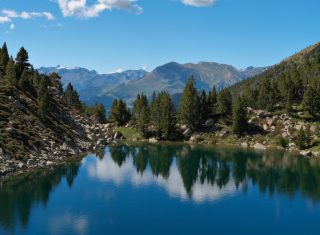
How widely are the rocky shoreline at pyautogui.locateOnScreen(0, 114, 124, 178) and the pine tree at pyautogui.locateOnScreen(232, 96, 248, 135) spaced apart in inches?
2020

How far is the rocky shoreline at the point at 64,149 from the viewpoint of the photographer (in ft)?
303

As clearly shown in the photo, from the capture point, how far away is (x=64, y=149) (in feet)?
392

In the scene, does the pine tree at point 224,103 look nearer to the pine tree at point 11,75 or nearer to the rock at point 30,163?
the pine tree at point 11,75

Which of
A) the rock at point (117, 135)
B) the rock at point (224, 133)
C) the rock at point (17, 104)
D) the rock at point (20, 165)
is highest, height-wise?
the rock at point (17, 104)

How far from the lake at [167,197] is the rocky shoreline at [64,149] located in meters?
3.84

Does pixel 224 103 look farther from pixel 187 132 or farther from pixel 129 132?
pixel 129 132

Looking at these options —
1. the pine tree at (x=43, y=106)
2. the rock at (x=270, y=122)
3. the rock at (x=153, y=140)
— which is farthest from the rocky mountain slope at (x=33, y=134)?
the rock at (x=270, y=122)

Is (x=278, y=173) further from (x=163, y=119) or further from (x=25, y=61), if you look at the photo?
(x=25, y=61)

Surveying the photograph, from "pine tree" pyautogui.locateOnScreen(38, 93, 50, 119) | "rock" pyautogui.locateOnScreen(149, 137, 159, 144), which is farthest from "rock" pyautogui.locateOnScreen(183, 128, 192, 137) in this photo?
"pine tree" pyautogui.locateOnScreen(38, 93, 50, 119)

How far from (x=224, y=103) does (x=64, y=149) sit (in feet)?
283

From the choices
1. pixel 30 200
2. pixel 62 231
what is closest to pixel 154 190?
pixel 30 200

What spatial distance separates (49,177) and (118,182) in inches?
654

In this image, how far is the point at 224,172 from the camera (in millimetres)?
111188

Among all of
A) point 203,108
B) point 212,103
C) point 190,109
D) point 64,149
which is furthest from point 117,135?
point 64,149
